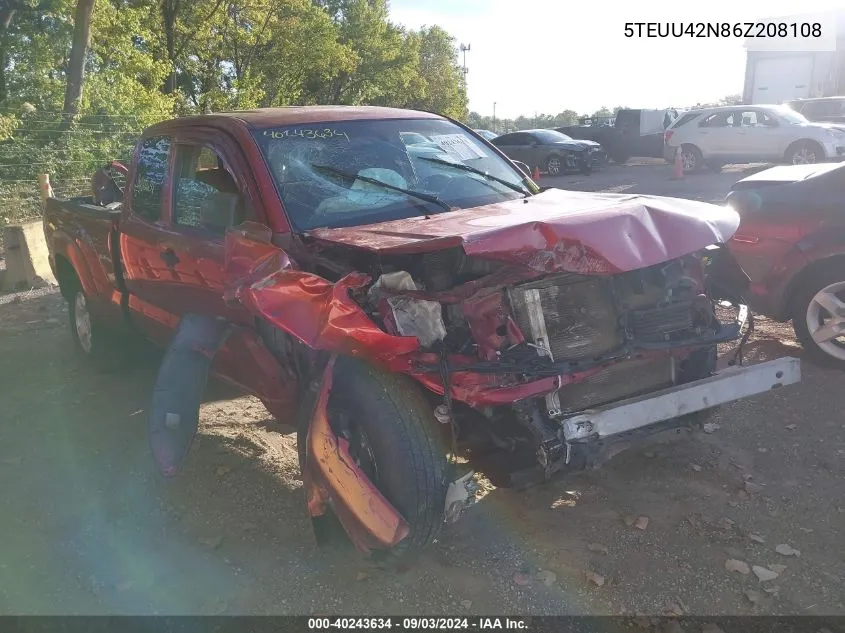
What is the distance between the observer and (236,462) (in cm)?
420

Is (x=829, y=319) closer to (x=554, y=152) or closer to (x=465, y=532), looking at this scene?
(x=465, y=532)

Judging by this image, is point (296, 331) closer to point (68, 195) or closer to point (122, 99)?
point (68, 195)

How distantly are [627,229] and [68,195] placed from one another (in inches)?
502

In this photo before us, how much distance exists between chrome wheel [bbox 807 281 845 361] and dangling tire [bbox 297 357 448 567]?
3255 mm

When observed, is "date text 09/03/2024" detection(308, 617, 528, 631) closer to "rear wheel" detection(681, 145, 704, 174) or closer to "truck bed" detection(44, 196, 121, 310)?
"truck bed" detection(44, 196, 121, 310)

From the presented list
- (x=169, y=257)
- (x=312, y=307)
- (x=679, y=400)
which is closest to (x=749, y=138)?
(x=679, y=400)

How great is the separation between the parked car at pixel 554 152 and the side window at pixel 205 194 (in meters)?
17.1

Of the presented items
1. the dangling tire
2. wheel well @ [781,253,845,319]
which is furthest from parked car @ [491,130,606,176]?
the dangling tire

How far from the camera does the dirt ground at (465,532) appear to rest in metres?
2.93

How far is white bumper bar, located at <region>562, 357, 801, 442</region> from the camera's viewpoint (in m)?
2.83

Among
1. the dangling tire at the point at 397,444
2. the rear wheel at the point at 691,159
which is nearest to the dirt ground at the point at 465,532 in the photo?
the dangling tire at the point at 397,444

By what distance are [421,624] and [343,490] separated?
59 centimetres

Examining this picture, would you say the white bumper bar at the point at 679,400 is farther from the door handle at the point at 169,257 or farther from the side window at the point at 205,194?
the door handle at the point at 169,257

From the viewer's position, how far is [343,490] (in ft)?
9.40
